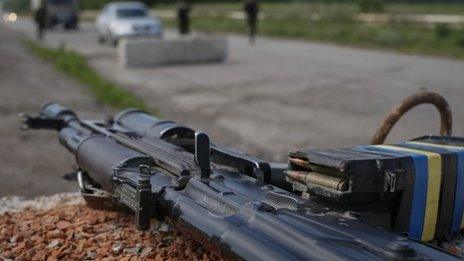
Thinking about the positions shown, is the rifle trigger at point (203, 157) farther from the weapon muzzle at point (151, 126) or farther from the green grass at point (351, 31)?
the green grass at point (351, 31)

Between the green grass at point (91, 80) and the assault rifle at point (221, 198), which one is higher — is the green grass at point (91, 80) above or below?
below

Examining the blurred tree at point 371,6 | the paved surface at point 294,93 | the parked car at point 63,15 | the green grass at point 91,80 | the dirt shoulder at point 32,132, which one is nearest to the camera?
the dirt shoulder at point 32,132

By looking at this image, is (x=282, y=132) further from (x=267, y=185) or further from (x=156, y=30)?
(x=156, y=30)

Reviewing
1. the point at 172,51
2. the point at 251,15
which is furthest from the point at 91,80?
the point at 251,15

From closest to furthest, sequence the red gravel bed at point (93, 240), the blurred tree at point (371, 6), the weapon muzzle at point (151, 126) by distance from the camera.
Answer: the red gravel bed at point (93, 240) → the weapon muzzle at point (151, 126) → the blurred tree at point (371, 6)

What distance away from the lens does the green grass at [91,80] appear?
556 inches

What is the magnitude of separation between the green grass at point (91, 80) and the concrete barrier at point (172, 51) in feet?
3.84

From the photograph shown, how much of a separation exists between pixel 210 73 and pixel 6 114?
6.64 m

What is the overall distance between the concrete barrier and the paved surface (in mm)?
486

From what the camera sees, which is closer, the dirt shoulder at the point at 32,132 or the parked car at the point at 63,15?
the dirt shoulder at the point at 32,132

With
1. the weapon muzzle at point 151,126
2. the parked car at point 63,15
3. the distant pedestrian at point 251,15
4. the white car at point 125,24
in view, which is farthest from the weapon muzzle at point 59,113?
the parked car at point 63,15

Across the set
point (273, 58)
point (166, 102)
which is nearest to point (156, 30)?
point (273, 58)

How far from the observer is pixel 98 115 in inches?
501

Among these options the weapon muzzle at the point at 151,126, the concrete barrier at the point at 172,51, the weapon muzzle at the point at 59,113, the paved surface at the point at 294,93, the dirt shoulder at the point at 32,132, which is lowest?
the dirt shoulder at the point at 32,132
